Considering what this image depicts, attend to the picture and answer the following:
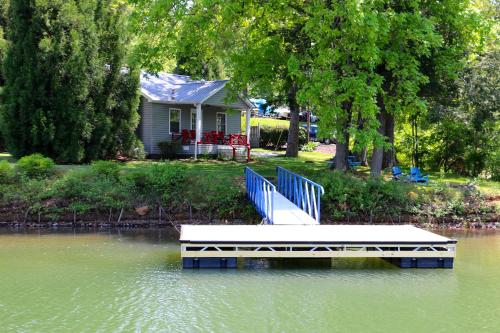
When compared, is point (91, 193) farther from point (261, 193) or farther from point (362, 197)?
point (362, 197)

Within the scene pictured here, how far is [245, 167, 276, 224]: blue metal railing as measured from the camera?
49.2ft

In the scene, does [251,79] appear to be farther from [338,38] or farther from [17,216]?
[17,216]

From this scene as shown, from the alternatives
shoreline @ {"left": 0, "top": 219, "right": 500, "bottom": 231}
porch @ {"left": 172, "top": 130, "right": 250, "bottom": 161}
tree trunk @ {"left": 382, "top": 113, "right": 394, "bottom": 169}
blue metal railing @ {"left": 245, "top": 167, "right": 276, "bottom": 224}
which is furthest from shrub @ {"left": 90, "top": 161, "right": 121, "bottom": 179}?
tree trunk @ {"left": 382, "top": 113, "right": 394, "bottom": 169}

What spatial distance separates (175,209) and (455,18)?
11176mm

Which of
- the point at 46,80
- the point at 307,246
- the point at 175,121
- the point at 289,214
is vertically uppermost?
the point at 46,80

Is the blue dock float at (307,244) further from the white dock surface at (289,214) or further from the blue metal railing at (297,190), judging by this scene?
the blue metal railing at (297,190)

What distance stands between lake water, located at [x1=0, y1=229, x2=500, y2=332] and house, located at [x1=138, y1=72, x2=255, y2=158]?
1340 cm

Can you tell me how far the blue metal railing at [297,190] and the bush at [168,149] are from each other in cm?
936

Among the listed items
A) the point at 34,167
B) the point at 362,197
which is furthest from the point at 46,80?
the point at 362,197

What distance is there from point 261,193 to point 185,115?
13.6 m

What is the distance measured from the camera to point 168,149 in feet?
90.9

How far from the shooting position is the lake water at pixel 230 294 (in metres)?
9.17

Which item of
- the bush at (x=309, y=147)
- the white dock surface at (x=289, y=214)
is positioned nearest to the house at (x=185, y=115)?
the bush at (x=309, y=147)

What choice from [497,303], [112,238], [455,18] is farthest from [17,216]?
[455,18]
